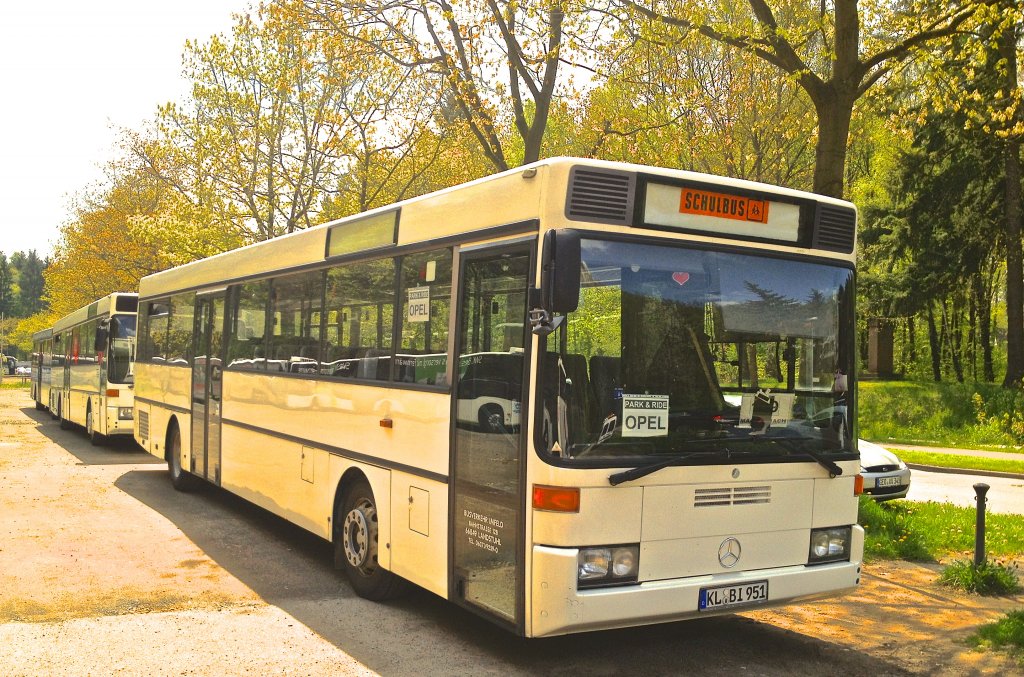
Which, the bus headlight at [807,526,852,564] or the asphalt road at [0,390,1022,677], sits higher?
the bus headlight at [807,526,852,564]

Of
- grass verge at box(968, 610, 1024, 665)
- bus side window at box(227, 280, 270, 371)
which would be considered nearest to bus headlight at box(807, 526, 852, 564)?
grass verge at box(968, 610, 1024, 665)

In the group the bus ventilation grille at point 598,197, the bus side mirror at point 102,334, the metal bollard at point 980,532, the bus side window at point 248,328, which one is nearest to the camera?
the bus ventilation grille at point 598,197

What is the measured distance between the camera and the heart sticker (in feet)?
20.0

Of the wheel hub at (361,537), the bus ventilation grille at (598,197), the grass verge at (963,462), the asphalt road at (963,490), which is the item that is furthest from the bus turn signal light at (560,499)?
the grass verge at (963,462)

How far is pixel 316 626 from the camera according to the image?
716 cm

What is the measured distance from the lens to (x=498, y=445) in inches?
245

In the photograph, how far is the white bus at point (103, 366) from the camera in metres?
19.4

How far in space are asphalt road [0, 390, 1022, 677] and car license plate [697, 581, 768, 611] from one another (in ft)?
1.57

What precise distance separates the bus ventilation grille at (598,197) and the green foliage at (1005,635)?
3.92 meters

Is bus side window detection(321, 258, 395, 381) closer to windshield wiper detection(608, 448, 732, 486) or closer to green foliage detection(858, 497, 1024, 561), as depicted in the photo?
windshield wiper detection(608, 448, 732, 486)

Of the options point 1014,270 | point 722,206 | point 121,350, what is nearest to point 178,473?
point 121,350

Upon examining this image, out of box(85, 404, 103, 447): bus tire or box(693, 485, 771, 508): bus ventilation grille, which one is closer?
box(693, 485, 771, 508): bus ventilation grille

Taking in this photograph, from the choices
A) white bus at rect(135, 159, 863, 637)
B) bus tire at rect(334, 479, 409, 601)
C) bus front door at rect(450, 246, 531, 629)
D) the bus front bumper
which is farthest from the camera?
bus tire at rect(334, 479, 409, 601)

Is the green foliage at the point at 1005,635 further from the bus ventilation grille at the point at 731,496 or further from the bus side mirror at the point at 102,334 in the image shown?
the bus side mirror at the point at 102,334
